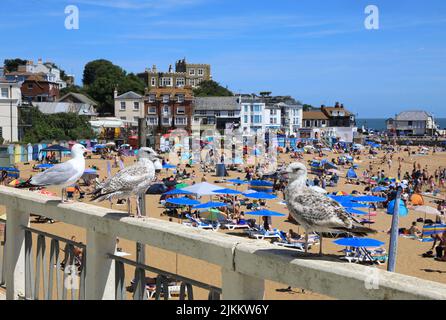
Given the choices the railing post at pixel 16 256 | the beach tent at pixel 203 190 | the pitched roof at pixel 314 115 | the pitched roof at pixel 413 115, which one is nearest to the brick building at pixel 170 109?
the pitched roof at pixel 314 115

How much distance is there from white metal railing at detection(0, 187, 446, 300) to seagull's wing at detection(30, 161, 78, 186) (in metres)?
0.34

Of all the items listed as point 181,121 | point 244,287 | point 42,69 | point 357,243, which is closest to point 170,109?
point 181,121

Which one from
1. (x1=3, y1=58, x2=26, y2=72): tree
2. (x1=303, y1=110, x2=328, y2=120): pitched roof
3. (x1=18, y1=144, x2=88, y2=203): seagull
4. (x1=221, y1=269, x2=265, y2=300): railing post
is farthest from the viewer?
(x1=303, y1=110, x2=328, y2=120): pitched roof

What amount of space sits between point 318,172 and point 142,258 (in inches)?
1641

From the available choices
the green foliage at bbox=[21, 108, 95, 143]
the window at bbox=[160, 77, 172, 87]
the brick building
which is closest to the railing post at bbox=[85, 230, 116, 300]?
the green foliage at bbox=[21, 108, 95, 143]

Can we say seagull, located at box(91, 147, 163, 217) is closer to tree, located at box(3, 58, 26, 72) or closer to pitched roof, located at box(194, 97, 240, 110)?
pitched roof, located at box(194, 97, 240, 110)

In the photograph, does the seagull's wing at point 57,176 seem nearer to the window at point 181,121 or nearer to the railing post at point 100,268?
the railing post at point 100,268

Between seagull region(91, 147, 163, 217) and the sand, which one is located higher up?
seagull region(91, 147, 163, 217)

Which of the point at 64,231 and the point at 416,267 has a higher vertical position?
the point at 64,231

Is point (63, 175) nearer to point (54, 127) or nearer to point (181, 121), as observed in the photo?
point (54, 127)

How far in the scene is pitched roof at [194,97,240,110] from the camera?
269 ft

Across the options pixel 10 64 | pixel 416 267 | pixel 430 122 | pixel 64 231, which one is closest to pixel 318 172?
pixel 416 267

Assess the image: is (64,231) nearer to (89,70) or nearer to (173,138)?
(173,138)

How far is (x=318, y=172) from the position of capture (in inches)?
1816
